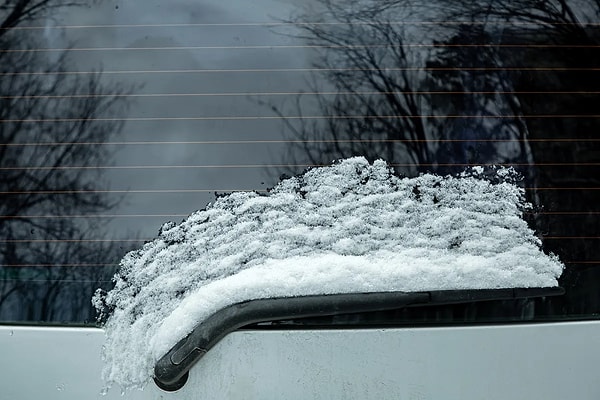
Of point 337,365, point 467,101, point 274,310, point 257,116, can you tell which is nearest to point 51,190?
point 257,116

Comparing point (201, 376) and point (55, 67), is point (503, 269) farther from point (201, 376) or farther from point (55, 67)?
point (55, 67)

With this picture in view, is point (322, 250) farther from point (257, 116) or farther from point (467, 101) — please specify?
point (467, 101)

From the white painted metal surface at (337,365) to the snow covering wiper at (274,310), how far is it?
0.17 ft

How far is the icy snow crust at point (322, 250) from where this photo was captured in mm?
1532

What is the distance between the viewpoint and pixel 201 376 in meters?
1.53

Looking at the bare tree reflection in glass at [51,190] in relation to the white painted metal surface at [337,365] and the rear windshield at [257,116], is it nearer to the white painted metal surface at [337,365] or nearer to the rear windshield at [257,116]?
the rear windshield at [257,116]

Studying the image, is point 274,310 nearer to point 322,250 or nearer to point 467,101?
point 322,250

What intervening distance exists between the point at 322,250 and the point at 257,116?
1.50 feet

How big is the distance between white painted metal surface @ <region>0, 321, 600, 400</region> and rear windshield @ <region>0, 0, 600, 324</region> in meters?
0.07

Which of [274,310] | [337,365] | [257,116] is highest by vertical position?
[257,116]

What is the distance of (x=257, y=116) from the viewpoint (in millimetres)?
1581

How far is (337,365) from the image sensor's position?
1533 millimetres

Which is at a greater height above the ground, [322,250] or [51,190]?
[51,190]

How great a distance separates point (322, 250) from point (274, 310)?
23 centimetres
